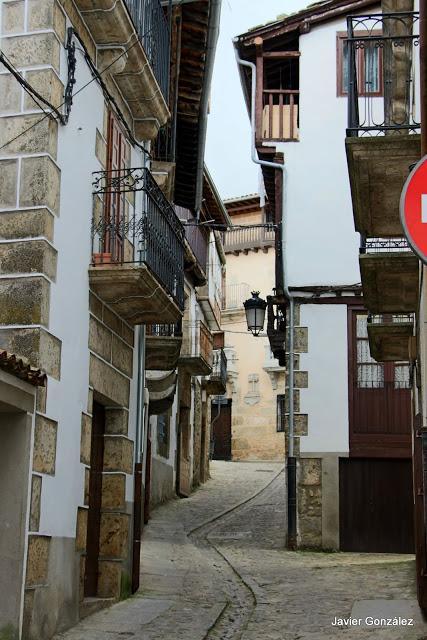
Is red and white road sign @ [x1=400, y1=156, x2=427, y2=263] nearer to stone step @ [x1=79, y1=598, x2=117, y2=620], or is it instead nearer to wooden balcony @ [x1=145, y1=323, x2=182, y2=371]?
stone step @ [x1=79, y1=598, x2=117, y2=620]

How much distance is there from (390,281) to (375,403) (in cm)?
711

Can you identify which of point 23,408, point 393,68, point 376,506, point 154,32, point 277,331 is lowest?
point 376,506

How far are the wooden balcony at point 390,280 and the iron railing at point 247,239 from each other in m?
27.7

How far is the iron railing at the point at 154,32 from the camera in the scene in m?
11.2

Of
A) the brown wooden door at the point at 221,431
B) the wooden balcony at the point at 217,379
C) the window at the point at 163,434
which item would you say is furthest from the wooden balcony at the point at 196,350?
the brown wooden door at the point at 221,431

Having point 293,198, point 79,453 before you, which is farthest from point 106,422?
point 293,198

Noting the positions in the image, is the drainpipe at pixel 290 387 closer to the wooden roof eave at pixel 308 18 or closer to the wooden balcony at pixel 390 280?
the wooden roof eave at pixel 308 18

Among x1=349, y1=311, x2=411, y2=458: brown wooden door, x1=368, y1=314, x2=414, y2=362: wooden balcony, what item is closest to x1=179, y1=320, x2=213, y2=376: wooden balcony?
x1=349, y1=311, x2=411, y2=458: brown wooden door

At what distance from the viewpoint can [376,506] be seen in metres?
16.6

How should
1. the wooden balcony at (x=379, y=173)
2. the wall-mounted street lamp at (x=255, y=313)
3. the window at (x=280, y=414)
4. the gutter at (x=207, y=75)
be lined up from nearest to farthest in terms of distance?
the wooden balcony at (x=379, y=173) < the gutter at (x=207, y=75) < the wall-mounted street lamp at (x=255, y=313) < the window at (x=280, y=414)

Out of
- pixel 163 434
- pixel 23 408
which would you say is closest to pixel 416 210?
pixel 23 408

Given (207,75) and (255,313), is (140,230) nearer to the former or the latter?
(207,75)

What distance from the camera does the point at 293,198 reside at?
58.3 feet

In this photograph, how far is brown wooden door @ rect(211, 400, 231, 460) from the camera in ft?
124
